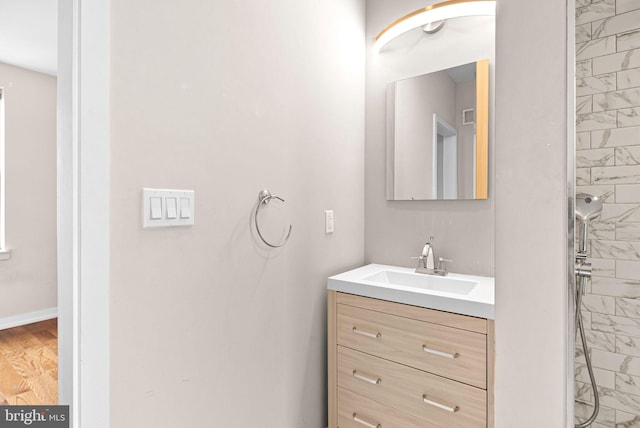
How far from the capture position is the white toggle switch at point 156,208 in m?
0.98

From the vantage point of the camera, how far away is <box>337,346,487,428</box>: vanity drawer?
123cm

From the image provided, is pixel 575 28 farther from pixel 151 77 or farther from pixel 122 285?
pixel 122 285

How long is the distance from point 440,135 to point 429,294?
2.79 ft

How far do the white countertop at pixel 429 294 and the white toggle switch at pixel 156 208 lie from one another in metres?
0.85

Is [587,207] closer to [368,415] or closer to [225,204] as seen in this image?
[225,204]

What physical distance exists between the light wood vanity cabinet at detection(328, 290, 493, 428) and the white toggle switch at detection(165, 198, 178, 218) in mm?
830

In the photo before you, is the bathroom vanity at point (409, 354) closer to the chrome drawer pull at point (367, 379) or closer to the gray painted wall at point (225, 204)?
the chrome drawer pull at point (367, 379)

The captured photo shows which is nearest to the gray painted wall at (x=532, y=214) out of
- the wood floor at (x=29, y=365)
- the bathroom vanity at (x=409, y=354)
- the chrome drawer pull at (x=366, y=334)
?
the bathroom vanity at (x=409, y=354)

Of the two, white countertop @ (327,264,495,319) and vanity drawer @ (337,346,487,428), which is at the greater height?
white countertop @ (327,264,495,319)

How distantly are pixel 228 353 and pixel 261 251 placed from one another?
0.38 meters

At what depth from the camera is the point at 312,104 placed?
5.24 feet

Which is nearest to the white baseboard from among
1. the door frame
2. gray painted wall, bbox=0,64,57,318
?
gray painted wall, bbox=0,64,57,318

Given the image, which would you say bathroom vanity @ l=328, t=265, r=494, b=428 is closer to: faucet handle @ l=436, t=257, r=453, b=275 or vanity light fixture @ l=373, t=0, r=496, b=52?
faucet handle @ l=436, t=257, r=453, b=275

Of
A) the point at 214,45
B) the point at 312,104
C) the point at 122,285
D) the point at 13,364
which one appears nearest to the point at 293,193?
the point at 312,104
